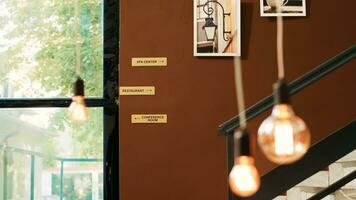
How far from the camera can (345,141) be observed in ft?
11.0

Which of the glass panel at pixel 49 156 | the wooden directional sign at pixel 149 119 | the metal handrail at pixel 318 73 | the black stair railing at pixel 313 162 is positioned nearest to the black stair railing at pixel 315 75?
the metal handrail at pixel 318 73

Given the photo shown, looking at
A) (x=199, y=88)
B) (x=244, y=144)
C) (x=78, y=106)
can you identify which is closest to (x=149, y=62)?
(x=199, y=88)

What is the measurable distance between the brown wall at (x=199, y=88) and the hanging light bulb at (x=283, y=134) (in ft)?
7.75

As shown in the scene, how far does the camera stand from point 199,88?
12.3 ft

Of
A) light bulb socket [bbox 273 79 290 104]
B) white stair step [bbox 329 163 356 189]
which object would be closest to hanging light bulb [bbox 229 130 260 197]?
light bulb socket [bbox 273 79 290 104]

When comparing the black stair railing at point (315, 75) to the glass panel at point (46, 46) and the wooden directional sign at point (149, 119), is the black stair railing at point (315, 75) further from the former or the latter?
the glass panel at point (46, 46)

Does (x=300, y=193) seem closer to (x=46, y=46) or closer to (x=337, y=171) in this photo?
(x=337, y=171)

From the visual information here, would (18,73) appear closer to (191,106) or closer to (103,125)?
(103,125)

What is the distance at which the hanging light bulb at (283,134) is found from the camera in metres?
1.31

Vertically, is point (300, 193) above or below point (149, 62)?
below

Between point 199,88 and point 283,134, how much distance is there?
244cm

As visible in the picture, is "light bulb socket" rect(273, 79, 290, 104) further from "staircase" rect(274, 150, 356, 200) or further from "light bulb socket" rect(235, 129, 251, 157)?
"staircase" rect(274, 150, 356, 200)

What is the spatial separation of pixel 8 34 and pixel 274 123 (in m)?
3.02

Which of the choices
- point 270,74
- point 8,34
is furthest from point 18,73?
point 270,74
